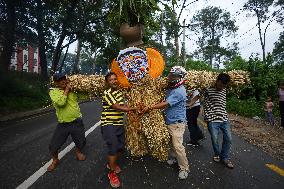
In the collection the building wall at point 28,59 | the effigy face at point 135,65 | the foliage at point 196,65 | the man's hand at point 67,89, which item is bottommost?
the man's hand at point 67,89

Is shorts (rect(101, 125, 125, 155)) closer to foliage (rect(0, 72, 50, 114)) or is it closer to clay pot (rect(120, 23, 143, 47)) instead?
clay pot (rect(120, 23, 143, 47))

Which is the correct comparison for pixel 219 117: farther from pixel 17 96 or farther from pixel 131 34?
A: pixel 17 96

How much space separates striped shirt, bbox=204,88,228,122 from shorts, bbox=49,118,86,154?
7.89 ft

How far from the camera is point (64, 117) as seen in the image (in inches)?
250

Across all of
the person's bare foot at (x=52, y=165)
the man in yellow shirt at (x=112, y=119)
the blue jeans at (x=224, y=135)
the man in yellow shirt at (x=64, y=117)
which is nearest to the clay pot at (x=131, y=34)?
the man in yellow shirt at (x=112, y=119)

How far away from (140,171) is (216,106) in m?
1.80

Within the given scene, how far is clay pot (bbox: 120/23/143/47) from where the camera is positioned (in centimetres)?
667

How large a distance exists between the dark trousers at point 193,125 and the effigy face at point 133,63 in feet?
7.24

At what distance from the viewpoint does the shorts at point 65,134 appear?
6.21 meters

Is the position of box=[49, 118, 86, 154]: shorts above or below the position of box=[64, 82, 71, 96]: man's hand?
below

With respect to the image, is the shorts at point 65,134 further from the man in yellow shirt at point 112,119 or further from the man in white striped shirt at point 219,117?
the man in white striped shirt at point 219,117

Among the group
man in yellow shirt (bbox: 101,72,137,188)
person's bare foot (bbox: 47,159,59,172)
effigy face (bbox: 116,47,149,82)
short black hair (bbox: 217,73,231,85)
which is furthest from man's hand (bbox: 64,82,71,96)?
short black hair (bbox: 217,73,231,85)

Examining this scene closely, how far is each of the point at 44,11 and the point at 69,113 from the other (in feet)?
71.5

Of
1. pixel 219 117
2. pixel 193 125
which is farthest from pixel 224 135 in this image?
pixel 193 125
